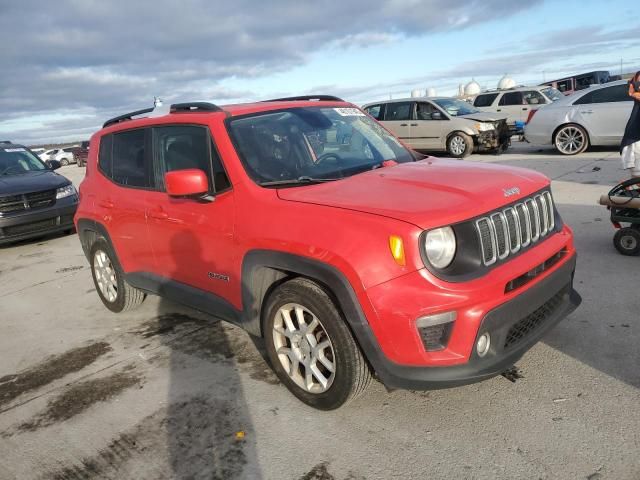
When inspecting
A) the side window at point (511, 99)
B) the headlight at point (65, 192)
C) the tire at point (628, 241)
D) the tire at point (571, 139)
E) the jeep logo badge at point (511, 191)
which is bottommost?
the tire at point (628, 241)

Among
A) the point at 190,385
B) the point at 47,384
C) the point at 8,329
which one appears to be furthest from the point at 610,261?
the point at 8,329

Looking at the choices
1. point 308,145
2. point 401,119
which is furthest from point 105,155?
point 401,119

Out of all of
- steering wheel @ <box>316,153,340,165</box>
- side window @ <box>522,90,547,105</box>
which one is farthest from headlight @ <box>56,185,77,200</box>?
side window @ <box>522,90,547,105</box>

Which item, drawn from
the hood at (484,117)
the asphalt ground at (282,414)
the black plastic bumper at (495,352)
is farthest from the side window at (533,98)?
the black plastic bumper at (495,352)

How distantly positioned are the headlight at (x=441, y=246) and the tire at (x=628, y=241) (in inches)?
136

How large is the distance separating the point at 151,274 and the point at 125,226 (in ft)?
1.70

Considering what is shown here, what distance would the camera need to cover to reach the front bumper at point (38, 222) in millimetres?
8456

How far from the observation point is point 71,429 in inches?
126

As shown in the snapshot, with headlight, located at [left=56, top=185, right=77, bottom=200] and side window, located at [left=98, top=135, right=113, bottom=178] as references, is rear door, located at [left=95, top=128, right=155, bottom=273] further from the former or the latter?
headlight, located at [left=56, top=185, right=77, bottom=200]

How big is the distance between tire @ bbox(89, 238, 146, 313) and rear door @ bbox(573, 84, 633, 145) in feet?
35.7

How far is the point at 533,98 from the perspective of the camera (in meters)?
17.0

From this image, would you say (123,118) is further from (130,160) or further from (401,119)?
(401,119)

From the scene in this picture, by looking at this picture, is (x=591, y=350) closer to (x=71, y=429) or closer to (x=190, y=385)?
(x=190, y=385)

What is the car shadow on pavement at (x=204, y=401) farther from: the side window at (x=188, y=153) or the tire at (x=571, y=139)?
the tire at (x=571, y=139)
